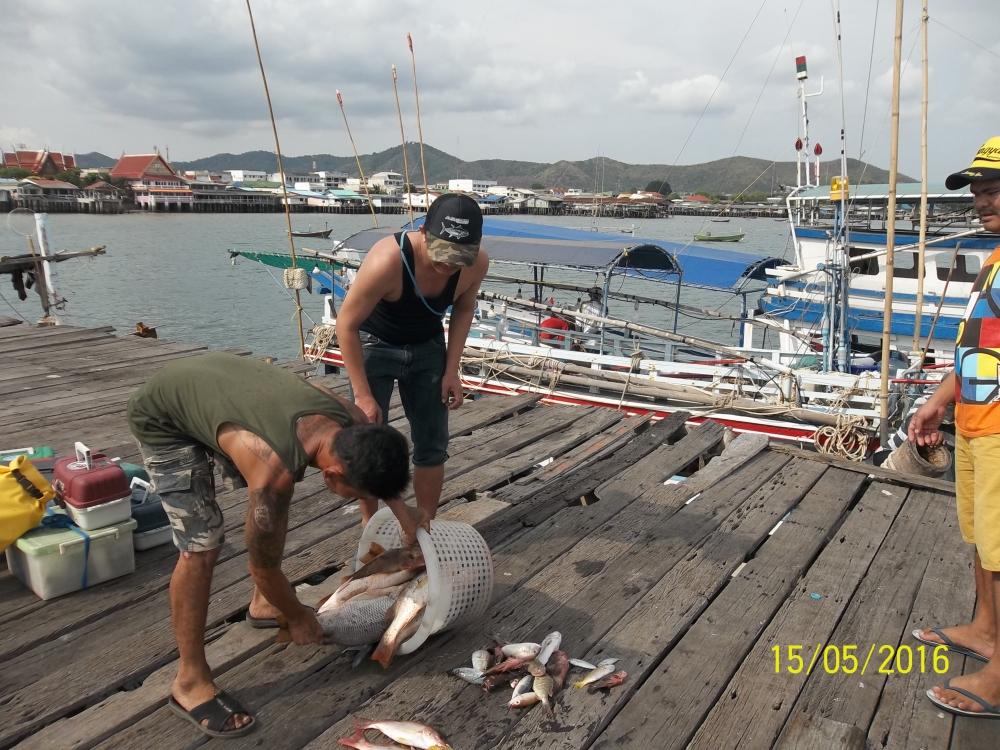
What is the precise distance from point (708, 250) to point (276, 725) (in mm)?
13870

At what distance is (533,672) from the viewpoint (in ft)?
8.96

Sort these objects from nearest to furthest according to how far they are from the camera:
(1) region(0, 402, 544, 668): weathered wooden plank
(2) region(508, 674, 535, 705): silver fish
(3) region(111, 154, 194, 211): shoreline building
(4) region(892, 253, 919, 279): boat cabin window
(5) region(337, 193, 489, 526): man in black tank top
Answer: (2) region(508, 674, 535, 705): silver fish → (1) region(0, 402, 544, 668): weathered wooden plank → (5) region(337, 193, 489, 526): man in black tank top → (4) region(892, 253, 919, 279): boat cabin window → (3) region(111, 154, 194, 211): shoreline building

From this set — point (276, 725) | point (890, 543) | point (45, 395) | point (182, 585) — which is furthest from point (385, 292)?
point (45, 395)

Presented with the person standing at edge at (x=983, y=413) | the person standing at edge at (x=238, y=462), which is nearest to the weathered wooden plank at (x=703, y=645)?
the person standing at edge at (x=983, y=413)

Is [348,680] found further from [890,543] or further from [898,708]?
[890,543]

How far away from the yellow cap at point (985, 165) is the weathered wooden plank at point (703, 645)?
6.80ft

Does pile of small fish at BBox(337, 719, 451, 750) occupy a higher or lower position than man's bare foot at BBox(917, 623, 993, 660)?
higher

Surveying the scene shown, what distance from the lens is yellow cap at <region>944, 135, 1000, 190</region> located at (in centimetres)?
261

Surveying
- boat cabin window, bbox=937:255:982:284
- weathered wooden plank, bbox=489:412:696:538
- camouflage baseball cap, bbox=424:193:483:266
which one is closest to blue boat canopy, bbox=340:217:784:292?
weathered wooden plank, bbox=489:412:696:538

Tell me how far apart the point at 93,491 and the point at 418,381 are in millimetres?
1646

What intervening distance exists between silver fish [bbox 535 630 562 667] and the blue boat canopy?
332 inches

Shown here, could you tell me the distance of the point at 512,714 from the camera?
2.59 meters

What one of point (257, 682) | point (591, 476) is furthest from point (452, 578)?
point (591, 476)

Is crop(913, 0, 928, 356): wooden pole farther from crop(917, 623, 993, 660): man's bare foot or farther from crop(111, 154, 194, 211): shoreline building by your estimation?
crop(111, 154, 194, 211): shoreline building
